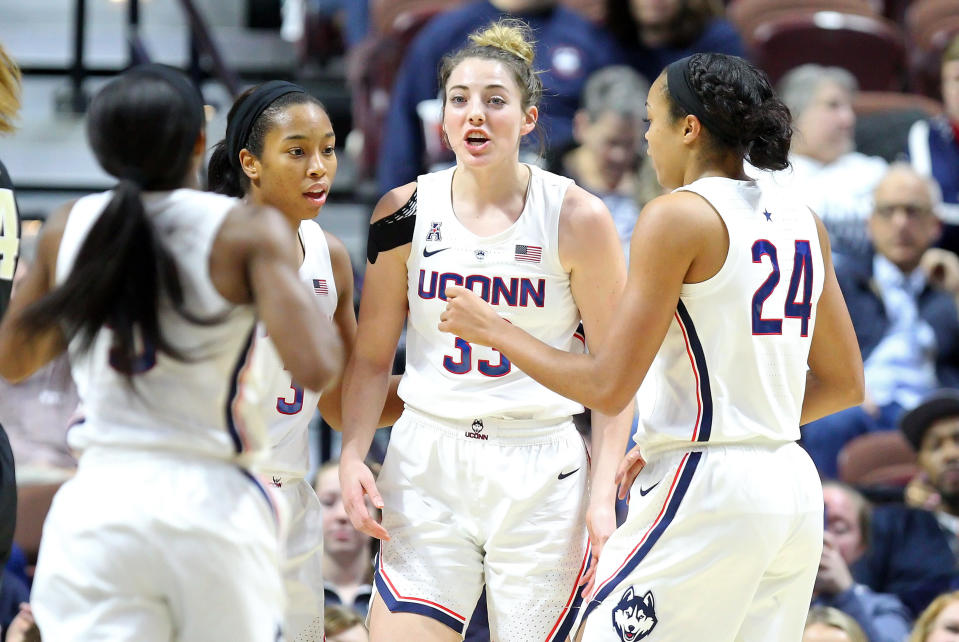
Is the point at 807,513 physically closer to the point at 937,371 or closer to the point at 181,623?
the point at 181,623

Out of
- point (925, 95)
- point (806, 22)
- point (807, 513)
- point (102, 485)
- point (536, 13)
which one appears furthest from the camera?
point (925, 95)

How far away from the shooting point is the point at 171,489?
2.55 metres

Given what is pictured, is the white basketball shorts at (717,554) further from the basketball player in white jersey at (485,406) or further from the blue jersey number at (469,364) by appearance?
the blue jersey number at (469,364)

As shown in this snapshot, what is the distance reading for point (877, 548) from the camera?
5.62 m

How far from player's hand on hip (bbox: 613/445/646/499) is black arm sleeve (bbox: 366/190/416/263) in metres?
0.84

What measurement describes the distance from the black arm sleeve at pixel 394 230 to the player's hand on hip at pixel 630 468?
84cm

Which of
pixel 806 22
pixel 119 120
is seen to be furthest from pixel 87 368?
pixel 806 22

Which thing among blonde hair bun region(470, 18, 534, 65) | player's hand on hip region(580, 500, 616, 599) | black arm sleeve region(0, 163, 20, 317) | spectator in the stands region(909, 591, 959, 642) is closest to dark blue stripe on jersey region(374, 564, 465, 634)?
player's hand on hip region(580, 500, 616, 599)

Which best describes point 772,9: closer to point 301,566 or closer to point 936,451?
point 936,451

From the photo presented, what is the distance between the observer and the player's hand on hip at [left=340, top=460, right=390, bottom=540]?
3457 millimetres

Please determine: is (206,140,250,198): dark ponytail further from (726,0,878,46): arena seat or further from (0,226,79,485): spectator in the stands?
(726,0,878,46): arena seat

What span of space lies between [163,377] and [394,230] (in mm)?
1156

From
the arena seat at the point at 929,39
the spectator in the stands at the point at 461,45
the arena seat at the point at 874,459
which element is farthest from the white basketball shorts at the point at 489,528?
the arena seat at the point at 929,39

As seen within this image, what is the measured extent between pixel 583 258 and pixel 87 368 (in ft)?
4.62
